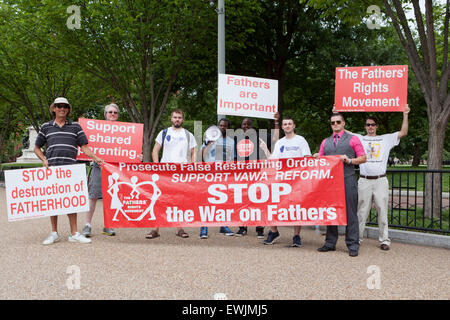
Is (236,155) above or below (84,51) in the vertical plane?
below

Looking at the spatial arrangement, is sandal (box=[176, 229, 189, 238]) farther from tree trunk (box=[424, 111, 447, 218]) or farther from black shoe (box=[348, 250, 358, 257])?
tree trunk (box=[424, 111, 447, 218])

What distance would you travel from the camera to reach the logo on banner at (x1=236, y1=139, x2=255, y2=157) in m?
7.24

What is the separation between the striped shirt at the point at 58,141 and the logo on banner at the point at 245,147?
2.65m

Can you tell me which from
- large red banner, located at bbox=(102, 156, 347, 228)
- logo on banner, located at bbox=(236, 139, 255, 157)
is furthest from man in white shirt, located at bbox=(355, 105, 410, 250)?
logo on banner, located at bbox=(236, 139, 255, 157)

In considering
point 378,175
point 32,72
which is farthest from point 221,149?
point 32,72

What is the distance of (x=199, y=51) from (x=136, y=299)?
1118cm

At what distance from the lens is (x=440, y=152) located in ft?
29.1

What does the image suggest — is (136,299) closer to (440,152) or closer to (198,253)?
(198,253)

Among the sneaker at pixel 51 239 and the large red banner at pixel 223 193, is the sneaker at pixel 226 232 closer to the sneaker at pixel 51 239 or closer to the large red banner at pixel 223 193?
the large red banner at pixel 223 193

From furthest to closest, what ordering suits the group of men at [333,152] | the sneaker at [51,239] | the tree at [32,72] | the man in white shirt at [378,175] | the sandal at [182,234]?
the tree at [32,72] < the sandal at [182,234] < the sneaker at [51,239] < the man in white shirt at [378,175] < the group of men at [333,152]

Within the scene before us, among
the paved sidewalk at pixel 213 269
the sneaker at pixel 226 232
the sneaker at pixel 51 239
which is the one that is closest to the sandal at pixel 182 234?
the paved sidewalk at pixel 213 269

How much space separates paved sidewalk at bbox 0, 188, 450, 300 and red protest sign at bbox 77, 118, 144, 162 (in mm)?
1584

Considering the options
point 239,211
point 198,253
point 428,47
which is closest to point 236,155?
point 239,211

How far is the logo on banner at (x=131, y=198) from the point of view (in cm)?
673
